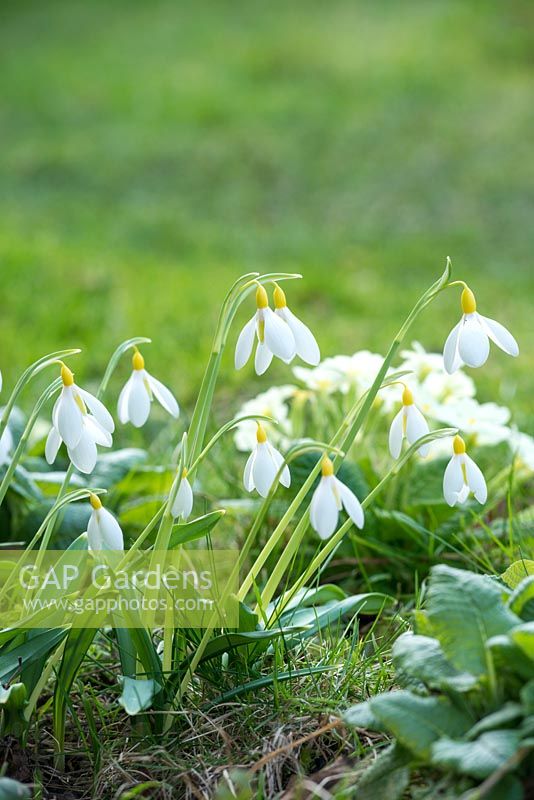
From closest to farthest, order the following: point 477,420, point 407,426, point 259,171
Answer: point 407,426 < point 477,420 < point 259,171

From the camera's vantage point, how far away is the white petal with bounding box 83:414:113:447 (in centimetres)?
124

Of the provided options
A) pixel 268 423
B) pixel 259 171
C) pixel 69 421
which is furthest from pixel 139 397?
pixel 259 171

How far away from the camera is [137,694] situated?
122cm

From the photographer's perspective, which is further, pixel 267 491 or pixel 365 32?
pixel 365 32

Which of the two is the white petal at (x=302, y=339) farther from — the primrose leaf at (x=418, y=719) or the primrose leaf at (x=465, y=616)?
the primrose leaf at (x=418, y=719)

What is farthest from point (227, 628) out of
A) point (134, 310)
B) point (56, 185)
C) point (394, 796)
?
point (56, 185)

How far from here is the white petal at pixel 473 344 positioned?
1201 millimetres

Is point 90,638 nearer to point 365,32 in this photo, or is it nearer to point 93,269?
point 93,269

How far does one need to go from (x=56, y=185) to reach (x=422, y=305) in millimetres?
5334

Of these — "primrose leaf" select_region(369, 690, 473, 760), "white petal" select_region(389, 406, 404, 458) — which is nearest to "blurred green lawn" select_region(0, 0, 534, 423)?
"white petal" select_region(389, 406, 404, 458)

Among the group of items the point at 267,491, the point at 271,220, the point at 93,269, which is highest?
the point at 271,220

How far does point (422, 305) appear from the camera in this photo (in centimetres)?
126

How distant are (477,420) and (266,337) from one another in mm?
974

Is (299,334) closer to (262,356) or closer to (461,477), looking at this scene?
(262,356)
